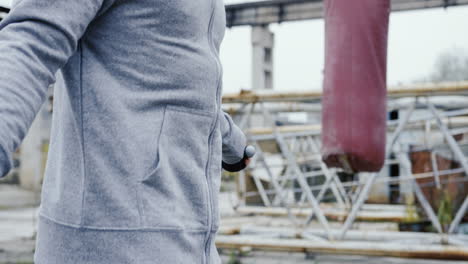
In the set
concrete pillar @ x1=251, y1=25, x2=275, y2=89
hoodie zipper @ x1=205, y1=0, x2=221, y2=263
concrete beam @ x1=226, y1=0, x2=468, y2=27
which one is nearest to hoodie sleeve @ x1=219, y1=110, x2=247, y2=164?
hoodie zipper @ x1=205, y1=0, x2=221, y2=263

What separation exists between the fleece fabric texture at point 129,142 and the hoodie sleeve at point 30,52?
22 millimetres

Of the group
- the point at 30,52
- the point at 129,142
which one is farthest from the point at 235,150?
the point at 30,52

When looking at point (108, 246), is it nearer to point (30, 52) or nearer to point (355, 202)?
point (30, 52)

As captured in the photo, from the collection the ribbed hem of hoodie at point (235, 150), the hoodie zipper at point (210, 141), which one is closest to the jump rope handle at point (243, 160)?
the ribbed hem of hoodie at point (235, 150)

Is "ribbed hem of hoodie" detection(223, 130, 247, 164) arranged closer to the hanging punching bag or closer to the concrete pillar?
the hanging punching bag

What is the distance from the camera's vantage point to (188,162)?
2.77 ft

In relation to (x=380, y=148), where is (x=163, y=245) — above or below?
above

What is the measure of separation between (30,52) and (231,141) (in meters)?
0.62

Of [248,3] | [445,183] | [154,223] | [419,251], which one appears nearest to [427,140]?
[445,183]

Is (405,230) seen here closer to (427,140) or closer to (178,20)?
(427,140)

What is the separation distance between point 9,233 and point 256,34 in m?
9.13

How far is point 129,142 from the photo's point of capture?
0.79m

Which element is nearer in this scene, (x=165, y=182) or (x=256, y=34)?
(x=165, y=182)

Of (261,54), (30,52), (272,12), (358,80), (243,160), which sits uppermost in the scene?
(30,52)
